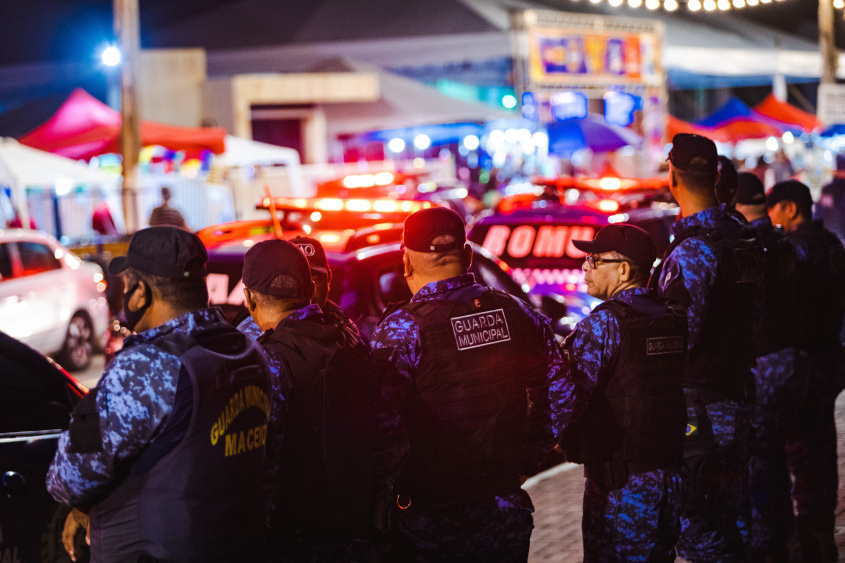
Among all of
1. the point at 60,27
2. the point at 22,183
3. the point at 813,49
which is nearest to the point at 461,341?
the point at 22,183

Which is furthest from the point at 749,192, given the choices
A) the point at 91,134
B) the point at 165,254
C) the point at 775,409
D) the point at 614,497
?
the point at 91,134

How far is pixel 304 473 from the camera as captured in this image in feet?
10.9

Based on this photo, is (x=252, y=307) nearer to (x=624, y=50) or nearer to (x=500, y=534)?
(x=500, y=534)

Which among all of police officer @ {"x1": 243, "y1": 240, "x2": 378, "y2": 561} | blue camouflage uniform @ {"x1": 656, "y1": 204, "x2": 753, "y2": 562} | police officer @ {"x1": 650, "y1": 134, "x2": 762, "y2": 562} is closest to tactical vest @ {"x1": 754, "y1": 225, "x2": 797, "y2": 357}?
police officer @ {"x1": 650, "y1": 134, "x2": 762, "y2": 562}

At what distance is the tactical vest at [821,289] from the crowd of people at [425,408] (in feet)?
2.49

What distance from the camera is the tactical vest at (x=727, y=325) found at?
4574 millimetres

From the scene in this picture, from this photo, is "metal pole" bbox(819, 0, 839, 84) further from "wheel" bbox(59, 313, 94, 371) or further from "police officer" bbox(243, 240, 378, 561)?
"police officer" bbox(243, 240, 378, 561)

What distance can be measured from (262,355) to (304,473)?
460mm

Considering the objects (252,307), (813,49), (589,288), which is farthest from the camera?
(813,49)

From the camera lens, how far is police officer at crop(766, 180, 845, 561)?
562cm

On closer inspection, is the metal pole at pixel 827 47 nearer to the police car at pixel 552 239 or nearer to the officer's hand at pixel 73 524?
the police car at pixel 552 239

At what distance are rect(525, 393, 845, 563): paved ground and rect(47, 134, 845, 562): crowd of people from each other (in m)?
1.28

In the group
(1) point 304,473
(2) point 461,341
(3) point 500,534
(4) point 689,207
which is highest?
(4) point 689,207

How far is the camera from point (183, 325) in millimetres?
2918
